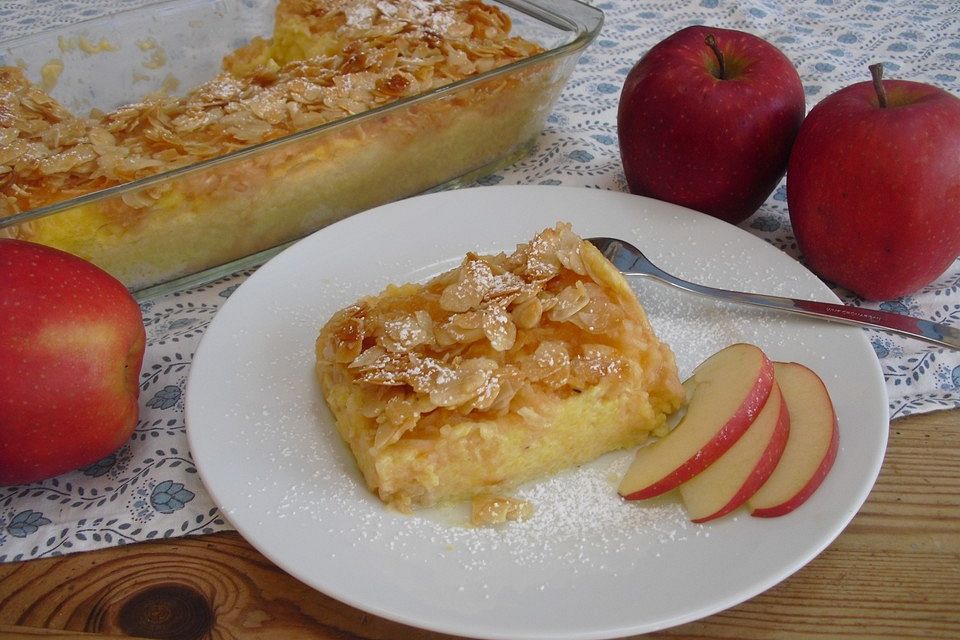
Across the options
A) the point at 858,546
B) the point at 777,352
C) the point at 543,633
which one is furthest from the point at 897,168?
the point at 543,633

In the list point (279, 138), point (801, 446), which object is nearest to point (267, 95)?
point (279, 138)

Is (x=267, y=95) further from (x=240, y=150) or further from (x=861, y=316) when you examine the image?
(x=861, y=316)

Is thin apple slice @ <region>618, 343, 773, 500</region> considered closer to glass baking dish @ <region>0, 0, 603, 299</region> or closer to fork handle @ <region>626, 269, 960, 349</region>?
fork handle @ <region>626, 269, 960, 349</region>

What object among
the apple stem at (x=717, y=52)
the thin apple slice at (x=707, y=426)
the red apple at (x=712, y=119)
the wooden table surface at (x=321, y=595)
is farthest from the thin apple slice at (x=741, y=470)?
the apple stem at (x=717, y=52)

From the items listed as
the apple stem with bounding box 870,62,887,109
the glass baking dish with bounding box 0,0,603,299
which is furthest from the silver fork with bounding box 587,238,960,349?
the glass baking dish with bounding box 0,0,603,299

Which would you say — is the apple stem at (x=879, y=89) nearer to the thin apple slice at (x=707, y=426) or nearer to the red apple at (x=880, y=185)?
the red apple at (x=880, y=185)

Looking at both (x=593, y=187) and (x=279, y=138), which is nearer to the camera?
(x=279, y=138)
